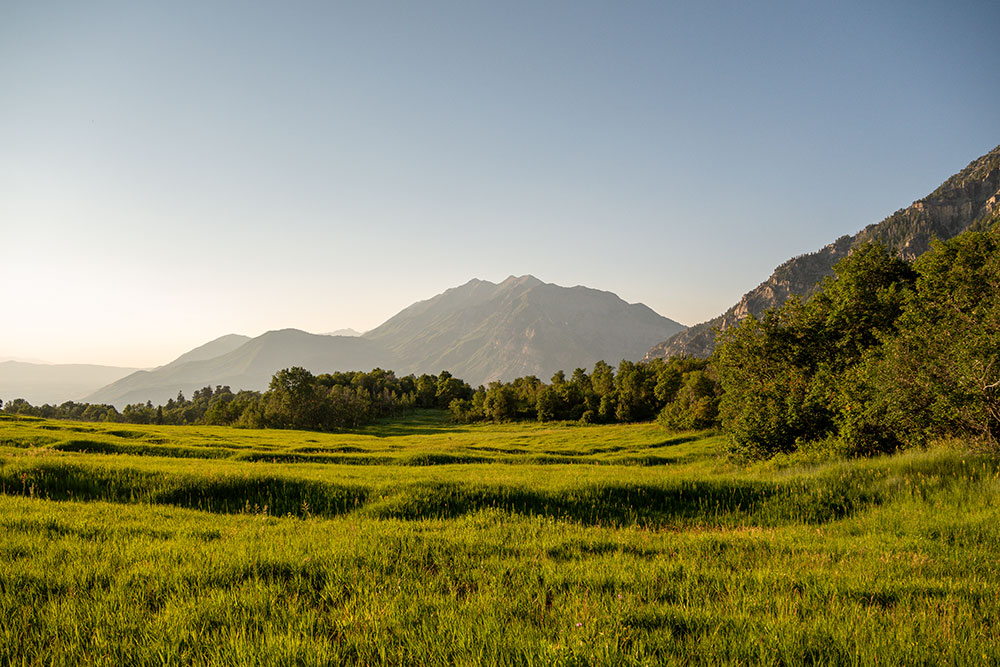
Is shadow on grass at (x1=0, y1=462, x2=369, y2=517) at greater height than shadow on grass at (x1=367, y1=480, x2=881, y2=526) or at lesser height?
greater

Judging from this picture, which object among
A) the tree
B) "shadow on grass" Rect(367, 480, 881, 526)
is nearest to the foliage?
the tree

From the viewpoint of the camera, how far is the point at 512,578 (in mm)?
6461

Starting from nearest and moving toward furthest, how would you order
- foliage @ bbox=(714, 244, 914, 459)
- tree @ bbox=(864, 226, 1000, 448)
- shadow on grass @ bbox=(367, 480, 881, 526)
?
shadow on grass @ bbox=(367, 480, 881, 526)
tree @ bbox=(864, 226, 1000, 448)
foliage @ bbox=(714, 244, 914, 459)

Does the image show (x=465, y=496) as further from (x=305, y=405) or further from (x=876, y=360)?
(x=305, y=405)

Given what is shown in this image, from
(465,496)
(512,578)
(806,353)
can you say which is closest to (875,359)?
(806,353)

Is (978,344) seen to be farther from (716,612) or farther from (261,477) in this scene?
(261,477)

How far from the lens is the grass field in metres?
4.43

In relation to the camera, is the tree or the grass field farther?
the tree

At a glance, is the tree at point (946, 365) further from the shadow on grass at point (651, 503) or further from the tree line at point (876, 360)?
the shadow on grass at point (651, 503)

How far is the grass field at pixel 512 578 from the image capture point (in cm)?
443

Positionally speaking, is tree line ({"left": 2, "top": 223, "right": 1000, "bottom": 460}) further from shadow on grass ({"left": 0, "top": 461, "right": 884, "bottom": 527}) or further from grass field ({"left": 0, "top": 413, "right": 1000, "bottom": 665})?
shadow on grass ({"left": 0, "top": 461, "right": 884, "bottom": 527})

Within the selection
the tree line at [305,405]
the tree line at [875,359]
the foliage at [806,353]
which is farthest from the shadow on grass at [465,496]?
the tree line at [305,405]

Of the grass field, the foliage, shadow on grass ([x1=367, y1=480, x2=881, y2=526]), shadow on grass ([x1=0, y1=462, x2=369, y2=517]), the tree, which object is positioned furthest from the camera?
the foliage

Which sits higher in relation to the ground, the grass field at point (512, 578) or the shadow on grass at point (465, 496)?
the grass field at point (512, 578)
